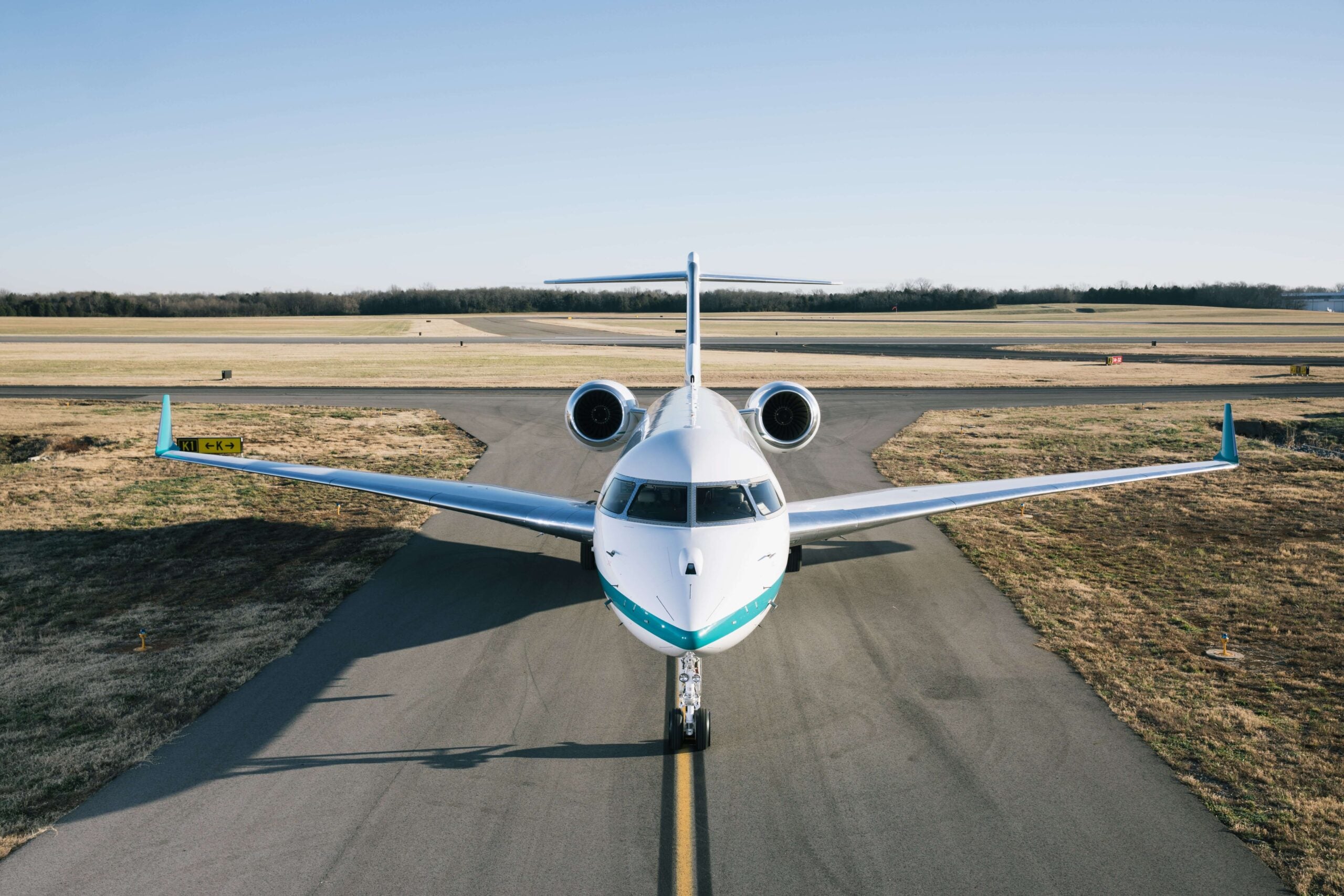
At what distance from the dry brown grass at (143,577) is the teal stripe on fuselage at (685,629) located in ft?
17.1

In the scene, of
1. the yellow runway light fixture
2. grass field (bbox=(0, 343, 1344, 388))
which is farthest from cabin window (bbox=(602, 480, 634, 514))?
grass field (bbox=(0, 343, 1344, 388))

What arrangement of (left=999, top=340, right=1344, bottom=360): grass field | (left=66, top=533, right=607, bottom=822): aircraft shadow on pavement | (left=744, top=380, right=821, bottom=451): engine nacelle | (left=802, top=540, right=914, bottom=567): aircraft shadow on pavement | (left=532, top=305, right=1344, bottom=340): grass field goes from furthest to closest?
(left=532, top=305, right=1344, bottom=340): grass field, (left=999, top=340, right=1344, bottom=360): grass field, (left=744, top=380, right=821, bottom=451): engine nacelle, (left=802, top=540, right=914, bottom=567): aircraft shadow on pavement, (left=66, top=533, right=607, bottom=822): aircraft shadow on pavement

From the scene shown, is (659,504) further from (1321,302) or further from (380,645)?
(1321,302)

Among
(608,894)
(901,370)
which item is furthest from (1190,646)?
Answer: (901,370)

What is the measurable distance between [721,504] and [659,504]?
0.72 meters

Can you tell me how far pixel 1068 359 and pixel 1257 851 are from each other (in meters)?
59.7

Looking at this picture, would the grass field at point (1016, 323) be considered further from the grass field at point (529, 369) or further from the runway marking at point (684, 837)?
the runway marking at point (684, 837)

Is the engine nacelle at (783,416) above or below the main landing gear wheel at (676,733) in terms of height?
above

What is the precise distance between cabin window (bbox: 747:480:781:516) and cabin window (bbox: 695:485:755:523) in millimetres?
202

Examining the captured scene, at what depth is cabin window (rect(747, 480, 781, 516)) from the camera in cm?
945

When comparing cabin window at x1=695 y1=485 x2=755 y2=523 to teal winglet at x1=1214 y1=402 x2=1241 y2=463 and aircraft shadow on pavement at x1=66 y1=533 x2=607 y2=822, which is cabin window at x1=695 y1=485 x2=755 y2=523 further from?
teal winglet at x1=1214 y1=402 x2=1241 y2=463

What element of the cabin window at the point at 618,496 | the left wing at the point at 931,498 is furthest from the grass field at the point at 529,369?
the cabin window at the point at 618,496

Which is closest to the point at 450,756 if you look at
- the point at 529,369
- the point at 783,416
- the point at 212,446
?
the point at 783,416

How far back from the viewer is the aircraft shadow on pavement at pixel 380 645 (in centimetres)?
798
